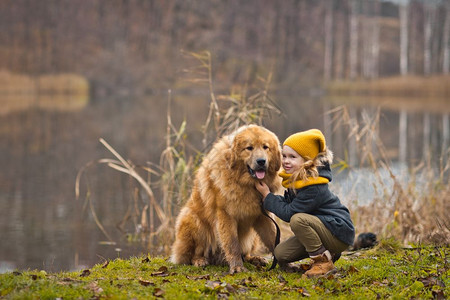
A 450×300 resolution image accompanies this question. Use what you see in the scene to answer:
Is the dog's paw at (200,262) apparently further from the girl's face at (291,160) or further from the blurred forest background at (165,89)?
the blurred forest background at (165,89)

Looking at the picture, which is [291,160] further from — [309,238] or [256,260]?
[256,260]

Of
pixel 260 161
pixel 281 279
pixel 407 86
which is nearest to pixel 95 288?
pixel 281 279

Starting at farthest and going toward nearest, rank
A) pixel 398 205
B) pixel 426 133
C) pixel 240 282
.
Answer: pixel 426 133, pixel 398 205, pixel 240 282

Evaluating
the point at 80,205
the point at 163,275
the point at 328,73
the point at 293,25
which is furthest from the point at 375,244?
the point at 293,25

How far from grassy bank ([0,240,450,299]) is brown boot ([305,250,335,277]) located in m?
0.09

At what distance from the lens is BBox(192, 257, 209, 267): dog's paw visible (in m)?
5.42

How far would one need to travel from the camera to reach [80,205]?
37.0 ft

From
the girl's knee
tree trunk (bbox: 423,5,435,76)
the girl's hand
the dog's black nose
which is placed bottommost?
the girl's knee

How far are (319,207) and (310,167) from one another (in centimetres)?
39

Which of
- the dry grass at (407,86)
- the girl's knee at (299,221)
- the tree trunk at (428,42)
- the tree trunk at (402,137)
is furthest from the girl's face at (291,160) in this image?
the tree trunk at (428,42)

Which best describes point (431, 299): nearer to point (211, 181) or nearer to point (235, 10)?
point (211, 181)

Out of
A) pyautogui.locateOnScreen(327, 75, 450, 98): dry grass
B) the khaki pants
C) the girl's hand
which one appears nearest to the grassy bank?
the khaki pants

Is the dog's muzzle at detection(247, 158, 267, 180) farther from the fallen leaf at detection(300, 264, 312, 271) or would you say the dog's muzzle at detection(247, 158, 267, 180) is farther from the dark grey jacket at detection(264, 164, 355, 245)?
the fallen leaf at detection(300, 264, 312, 271)

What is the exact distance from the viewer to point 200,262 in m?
5.44
